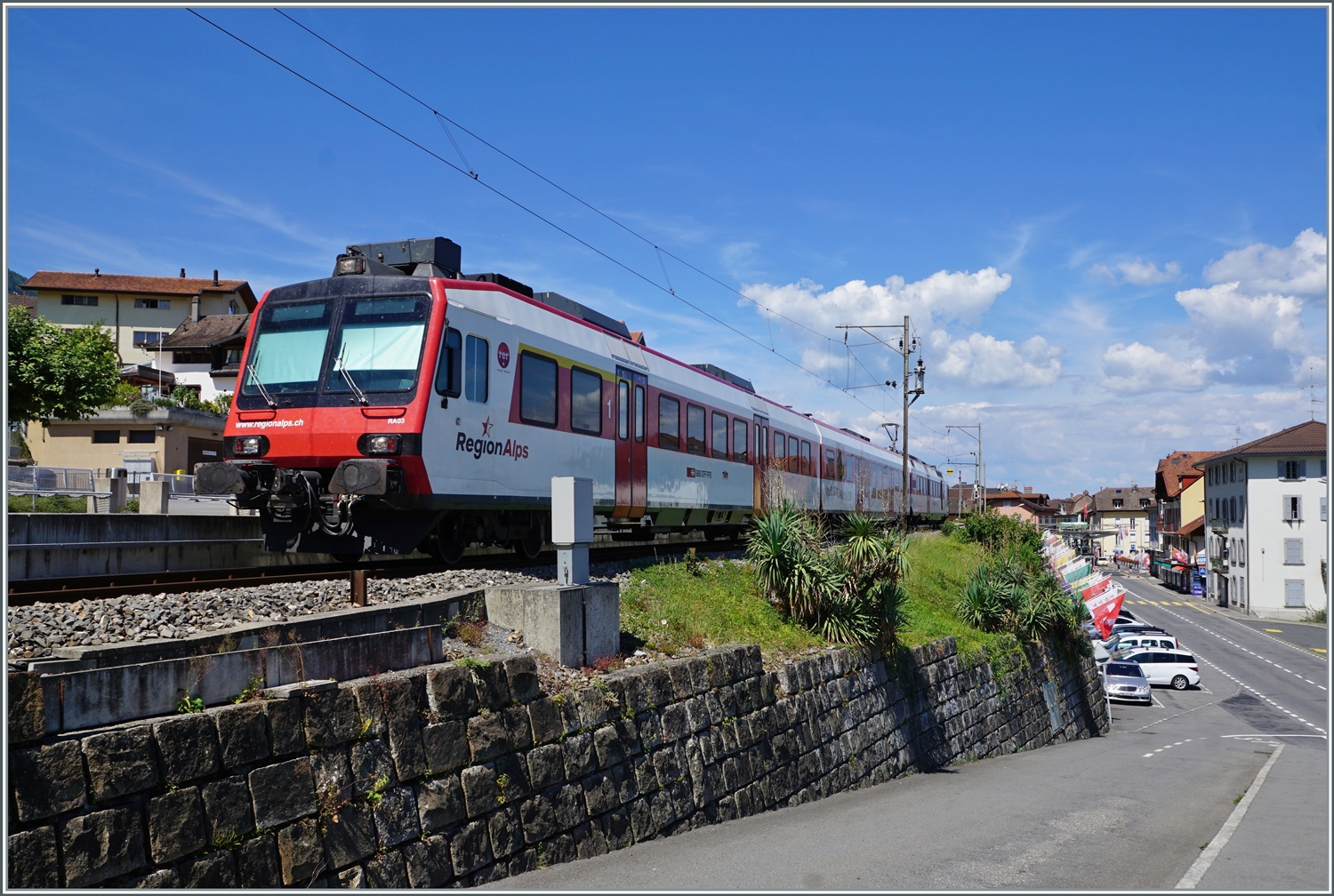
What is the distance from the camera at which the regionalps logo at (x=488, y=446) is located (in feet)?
36.8

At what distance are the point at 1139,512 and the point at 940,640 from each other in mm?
121366

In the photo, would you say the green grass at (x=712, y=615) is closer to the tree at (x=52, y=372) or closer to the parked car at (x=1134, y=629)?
the tree at (x=52, y=372)

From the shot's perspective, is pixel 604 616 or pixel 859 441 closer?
pixel 604 616

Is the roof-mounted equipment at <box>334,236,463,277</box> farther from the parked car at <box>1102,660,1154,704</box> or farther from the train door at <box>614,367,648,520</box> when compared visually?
the parked car at <box>1102,660,1154,704</box>

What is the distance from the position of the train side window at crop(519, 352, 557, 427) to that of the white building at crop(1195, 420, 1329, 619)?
193ft

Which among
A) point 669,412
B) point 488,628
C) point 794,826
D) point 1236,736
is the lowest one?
point 1236,736

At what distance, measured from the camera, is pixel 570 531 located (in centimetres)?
953

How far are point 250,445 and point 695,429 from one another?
873 centimetres

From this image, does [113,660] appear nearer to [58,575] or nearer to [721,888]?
[721,888]

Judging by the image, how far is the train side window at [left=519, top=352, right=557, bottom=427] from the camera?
12359mm

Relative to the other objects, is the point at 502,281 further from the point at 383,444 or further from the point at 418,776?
the point at 418,776

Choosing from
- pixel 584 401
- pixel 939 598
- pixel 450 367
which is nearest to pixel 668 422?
pixel 584 401

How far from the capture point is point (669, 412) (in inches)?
675

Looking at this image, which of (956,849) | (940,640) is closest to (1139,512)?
(940,640)
